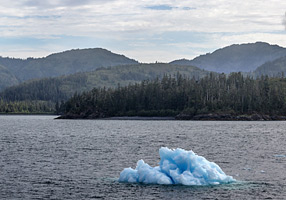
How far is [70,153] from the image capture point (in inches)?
3140

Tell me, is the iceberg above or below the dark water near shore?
above

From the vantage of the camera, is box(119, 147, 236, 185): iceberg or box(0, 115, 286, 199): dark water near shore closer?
box(0, 115, 286, 199): dark water near shore

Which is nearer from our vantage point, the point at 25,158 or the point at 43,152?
the point at 25,158

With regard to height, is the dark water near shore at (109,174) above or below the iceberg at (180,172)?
below

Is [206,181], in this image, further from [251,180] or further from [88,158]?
[88,158]

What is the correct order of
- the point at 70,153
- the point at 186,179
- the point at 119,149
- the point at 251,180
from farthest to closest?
the point at 119,149, the point at 70,153, the point at 251,180, the point at 186,179

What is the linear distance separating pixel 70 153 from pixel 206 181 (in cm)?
3863

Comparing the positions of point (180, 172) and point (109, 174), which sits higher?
point (180, 172)

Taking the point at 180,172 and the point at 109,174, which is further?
the point at 109,174

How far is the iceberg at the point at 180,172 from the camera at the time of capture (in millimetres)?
45906

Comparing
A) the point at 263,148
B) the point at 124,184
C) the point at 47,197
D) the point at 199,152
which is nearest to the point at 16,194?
the point at 47,197

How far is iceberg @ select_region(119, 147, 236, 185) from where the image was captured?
45906mm

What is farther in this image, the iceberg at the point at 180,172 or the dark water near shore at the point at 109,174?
the iceberg at the point at 180,172

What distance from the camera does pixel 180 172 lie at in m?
47.4
